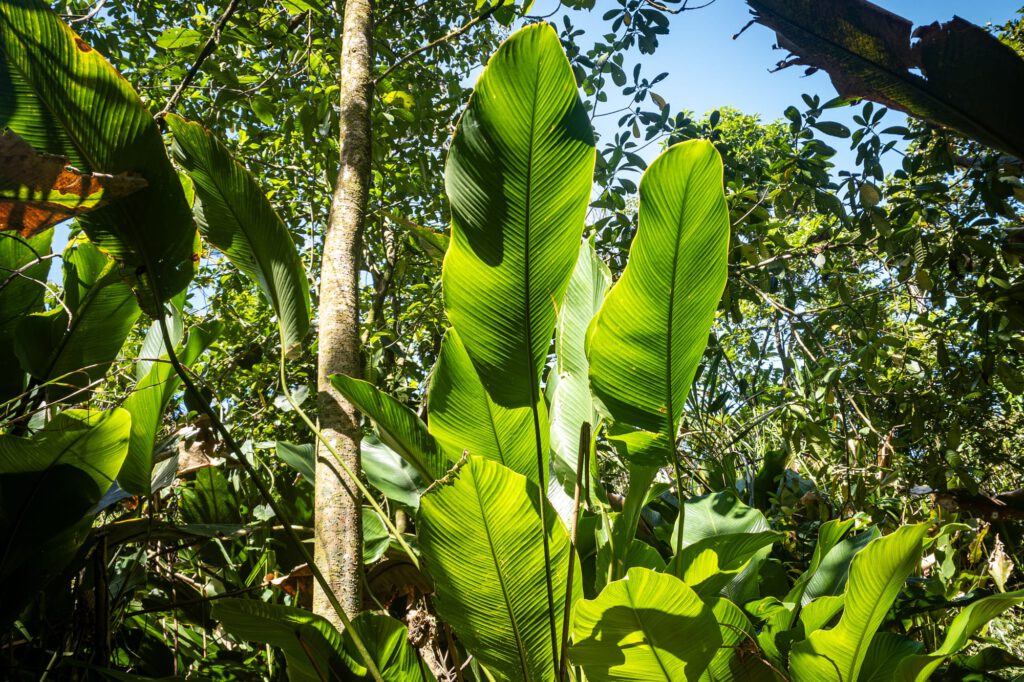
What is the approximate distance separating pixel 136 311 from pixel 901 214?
2508 millimetres

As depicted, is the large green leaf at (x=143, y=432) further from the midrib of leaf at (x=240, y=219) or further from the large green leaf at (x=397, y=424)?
the large green leaf at (x=397, y=424)

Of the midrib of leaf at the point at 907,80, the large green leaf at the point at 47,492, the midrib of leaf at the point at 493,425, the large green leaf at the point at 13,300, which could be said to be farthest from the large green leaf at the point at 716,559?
the large green leaf at the point at 13,300

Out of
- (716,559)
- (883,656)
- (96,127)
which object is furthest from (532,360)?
(883,656)

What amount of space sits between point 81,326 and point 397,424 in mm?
821

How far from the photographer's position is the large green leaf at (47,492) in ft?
3.35

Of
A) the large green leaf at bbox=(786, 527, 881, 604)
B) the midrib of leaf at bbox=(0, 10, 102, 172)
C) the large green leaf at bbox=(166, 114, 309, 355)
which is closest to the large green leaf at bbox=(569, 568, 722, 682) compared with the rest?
the large green leaf at bbox=(786, 527, 881, 604)

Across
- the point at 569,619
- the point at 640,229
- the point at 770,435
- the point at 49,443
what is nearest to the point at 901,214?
the point at 770,435

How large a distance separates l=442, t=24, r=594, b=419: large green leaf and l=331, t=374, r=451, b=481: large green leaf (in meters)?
0.26

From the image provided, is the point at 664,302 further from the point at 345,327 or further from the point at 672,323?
the point at 345,327

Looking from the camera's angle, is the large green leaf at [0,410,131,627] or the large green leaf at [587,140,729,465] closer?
the large green leaf at [587,140,729,465]

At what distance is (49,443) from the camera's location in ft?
3.32

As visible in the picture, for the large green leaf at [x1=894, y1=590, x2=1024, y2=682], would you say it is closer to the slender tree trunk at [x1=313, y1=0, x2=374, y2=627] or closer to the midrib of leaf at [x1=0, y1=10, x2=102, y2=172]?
the slender tree trunk at [x1=313, y1=0, x2=374, y2=627]

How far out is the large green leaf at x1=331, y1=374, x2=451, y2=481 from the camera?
3.52 ft

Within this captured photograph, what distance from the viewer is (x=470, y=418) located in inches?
41.7
